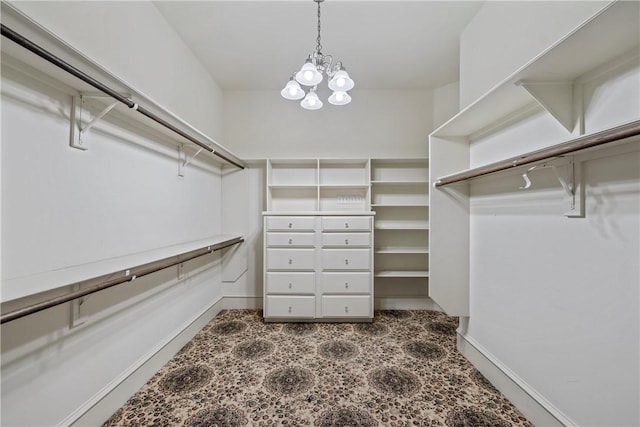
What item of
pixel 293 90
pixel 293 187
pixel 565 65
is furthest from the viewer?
pixel 293 187

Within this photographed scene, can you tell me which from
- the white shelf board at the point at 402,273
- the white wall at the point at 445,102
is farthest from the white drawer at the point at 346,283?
the white wall at the point at 445,102

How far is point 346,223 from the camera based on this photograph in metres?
2.63

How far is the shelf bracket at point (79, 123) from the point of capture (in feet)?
4.00

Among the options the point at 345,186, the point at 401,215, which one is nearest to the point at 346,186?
the point at 345,186

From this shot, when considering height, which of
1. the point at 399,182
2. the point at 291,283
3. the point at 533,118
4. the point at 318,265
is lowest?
the point at 291,283

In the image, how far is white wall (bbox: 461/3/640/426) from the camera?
963mm

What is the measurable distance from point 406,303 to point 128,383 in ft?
8.96

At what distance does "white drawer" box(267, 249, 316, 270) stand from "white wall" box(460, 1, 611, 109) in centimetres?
203

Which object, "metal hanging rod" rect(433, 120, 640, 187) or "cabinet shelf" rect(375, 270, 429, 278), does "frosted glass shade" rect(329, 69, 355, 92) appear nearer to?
"metal hanging rod" rect(433, 120, 640, 187)

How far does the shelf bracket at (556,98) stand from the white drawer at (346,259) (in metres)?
1.82

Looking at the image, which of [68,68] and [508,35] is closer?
[68,68]

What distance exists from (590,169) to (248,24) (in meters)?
2.48

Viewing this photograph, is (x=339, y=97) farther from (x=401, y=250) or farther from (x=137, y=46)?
(x=401, y=250)

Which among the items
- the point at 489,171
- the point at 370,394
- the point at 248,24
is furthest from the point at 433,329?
the point at 248,24
